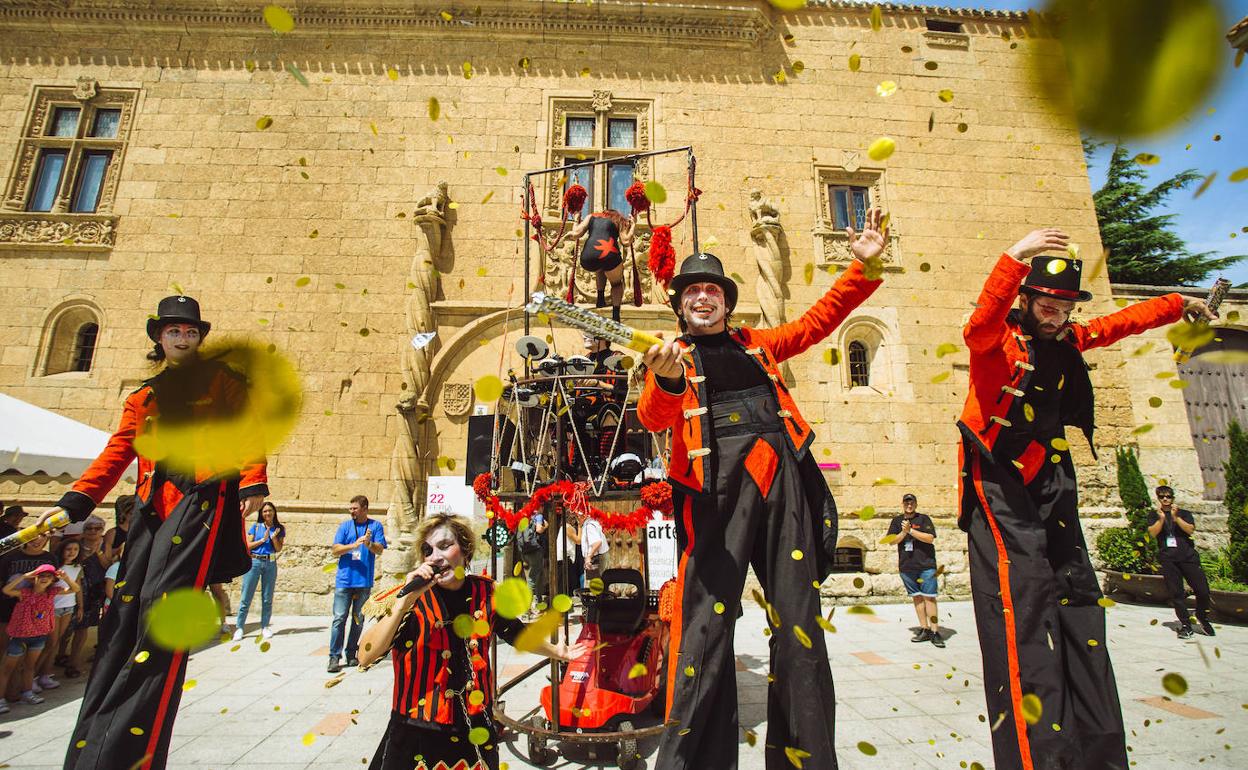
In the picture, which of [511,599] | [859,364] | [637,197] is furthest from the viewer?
[859,364]

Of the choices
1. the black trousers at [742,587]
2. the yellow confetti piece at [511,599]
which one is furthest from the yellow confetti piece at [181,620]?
the black trousers at [742,587]

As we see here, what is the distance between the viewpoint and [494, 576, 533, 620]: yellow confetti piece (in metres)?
2.81

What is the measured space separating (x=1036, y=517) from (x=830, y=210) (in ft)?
31.8

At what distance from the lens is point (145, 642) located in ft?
8.44

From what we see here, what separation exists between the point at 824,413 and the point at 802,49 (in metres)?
7.72

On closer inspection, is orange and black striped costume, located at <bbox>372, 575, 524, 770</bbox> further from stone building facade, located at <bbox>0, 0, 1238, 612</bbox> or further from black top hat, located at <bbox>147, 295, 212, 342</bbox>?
stone building facade, located at <bbox>0, 0, 1238, 612</bbox>

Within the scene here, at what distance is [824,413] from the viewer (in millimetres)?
A: 10125

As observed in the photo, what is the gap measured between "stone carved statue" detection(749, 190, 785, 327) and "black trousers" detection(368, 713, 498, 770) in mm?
8641

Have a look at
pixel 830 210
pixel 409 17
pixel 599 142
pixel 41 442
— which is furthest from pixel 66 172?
pixel 830 210

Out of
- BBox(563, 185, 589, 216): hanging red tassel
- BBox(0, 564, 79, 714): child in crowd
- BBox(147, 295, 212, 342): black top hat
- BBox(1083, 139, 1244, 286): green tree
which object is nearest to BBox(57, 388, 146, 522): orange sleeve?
BBox(147, 295, 212, 342): black top hat

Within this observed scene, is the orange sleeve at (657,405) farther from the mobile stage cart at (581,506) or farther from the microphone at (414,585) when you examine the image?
the mobile stage cart at (581,506)

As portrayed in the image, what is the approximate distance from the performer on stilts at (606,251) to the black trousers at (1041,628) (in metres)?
3.38

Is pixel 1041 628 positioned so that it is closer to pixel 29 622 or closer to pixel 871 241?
pixel 871 241

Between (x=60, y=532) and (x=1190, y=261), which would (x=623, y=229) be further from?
(x=1190, y=261)
